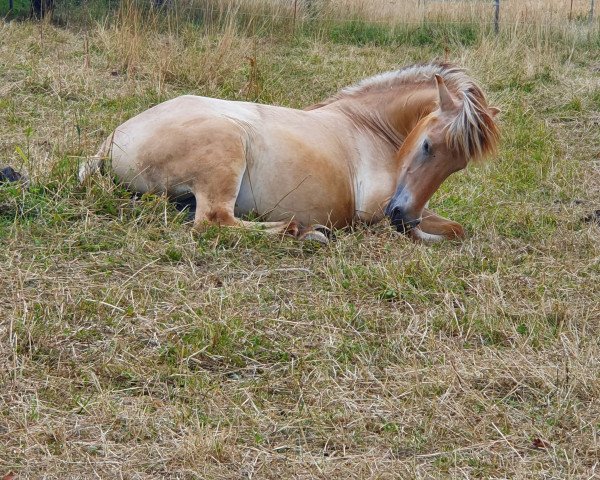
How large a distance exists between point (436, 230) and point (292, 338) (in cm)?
202

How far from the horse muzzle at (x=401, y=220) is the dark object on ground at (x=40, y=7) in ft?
22.7

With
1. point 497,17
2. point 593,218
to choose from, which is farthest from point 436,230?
point 497,17

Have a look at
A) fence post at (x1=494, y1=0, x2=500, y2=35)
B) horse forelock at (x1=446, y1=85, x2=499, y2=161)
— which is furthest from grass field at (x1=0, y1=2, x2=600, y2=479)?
fence post at (x1=494, y1=0, x2=500, y2=35)

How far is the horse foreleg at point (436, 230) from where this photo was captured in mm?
5969

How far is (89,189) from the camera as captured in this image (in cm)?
551

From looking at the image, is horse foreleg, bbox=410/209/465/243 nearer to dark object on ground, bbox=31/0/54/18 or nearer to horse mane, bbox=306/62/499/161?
horse mane, bbox=306/62/499/161

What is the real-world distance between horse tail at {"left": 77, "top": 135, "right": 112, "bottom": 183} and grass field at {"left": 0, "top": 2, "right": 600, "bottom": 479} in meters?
0.07

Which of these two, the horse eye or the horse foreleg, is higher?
the horse eye

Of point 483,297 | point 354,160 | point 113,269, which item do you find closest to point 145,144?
point 113,269

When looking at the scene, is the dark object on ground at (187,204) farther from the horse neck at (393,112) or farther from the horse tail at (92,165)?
the horse neck at (393,112)

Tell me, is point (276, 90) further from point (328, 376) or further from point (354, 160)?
point (328, 376)

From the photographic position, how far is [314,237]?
219 inches

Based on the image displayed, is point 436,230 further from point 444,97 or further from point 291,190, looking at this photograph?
point 291,190

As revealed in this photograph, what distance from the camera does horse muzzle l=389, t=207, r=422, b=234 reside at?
5.89 m
